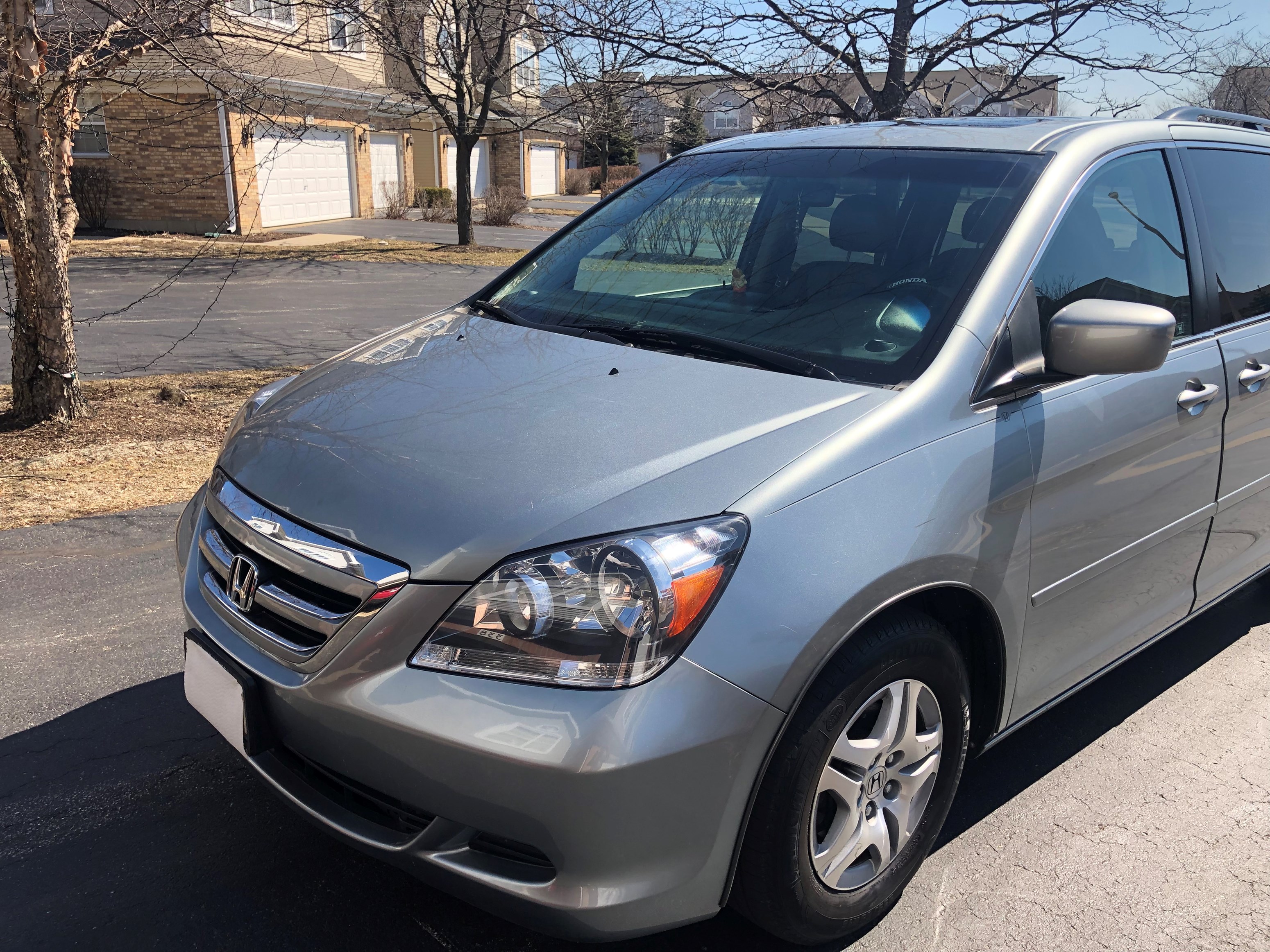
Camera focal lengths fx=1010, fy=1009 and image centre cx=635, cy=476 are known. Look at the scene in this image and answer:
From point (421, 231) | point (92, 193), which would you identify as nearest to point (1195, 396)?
point (92, 193)

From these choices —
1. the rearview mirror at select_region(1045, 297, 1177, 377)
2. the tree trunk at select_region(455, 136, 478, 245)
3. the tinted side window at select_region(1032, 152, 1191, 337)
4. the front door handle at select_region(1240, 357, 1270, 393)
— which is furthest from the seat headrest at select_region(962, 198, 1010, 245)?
the tree trunk at select_region(455, 136, 478, 245)

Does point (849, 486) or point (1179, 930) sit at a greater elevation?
point (849, 486)

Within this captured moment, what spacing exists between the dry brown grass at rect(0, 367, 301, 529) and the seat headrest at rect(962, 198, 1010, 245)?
174 inches

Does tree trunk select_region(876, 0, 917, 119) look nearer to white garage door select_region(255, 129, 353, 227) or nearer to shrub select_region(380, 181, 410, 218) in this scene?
white garage door select_region(255, 129, 353, 227)

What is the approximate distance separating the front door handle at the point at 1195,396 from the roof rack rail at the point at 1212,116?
3.40ft

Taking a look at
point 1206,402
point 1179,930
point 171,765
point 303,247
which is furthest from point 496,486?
point 303,247

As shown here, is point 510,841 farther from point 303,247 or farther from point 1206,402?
point 303,247

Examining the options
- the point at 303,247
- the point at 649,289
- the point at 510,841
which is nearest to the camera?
the point at 510,841

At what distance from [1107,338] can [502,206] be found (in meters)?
28.1

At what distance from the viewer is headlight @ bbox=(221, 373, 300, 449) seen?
287cm

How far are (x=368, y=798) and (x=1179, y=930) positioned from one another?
6.53 feet

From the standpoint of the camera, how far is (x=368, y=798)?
6.88 feet

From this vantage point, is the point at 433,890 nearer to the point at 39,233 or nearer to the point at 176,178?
the point at 39,233

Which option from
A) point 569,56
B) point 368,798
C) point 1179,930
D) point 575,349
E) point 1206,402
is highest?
point 569,56
